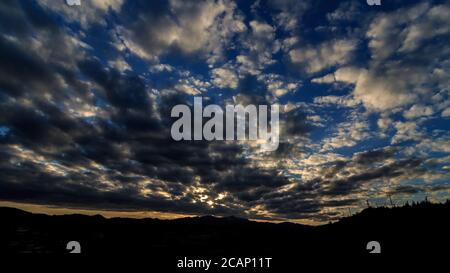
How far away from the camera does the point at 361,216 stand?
126812 mm
